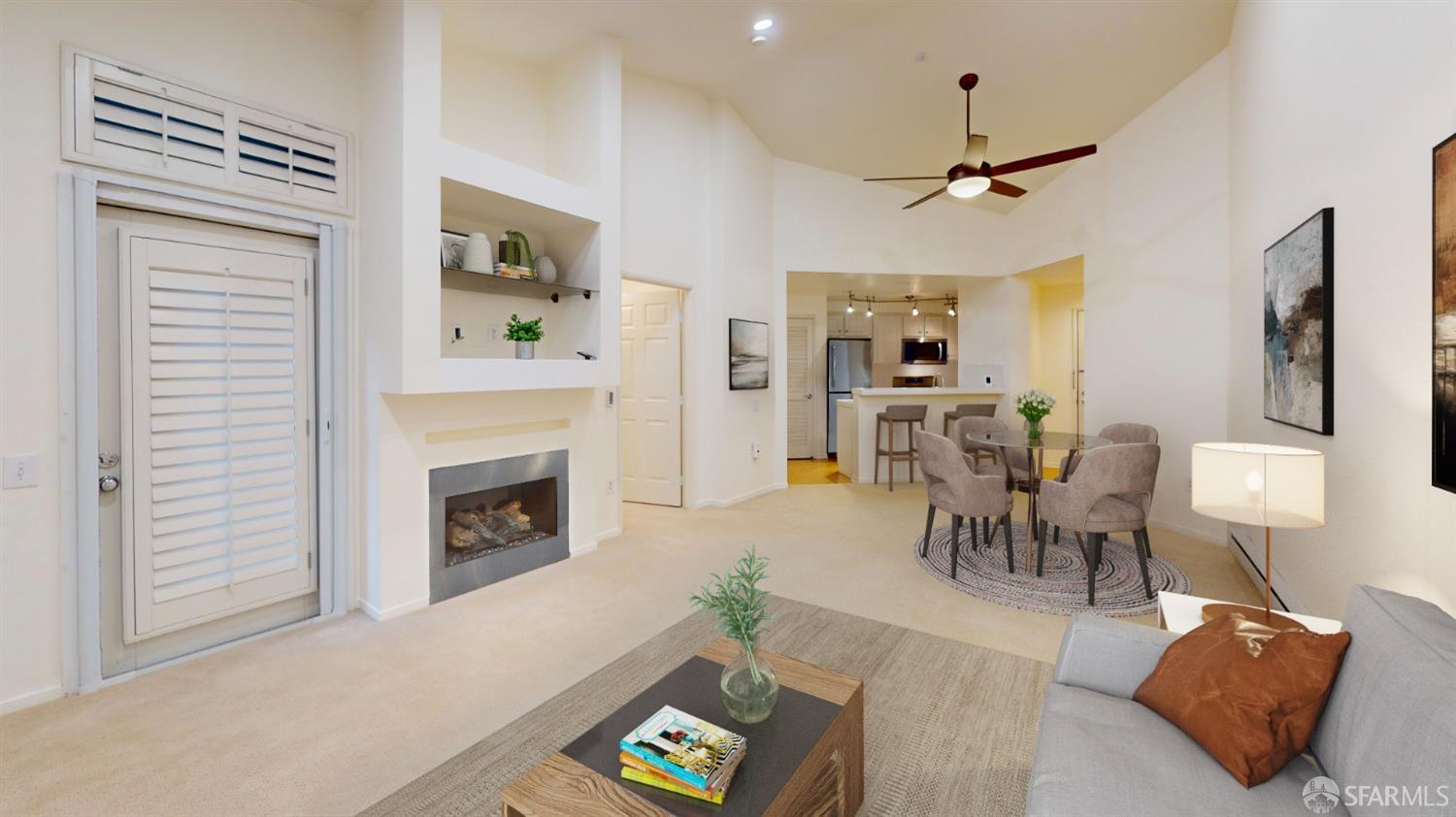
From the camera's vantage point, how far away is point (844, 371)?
29.8 ft

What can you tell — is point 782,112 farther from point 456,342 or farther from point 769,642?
point 769,642

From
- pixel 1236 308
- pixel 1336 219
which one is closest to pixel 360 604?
pixel 1336 219

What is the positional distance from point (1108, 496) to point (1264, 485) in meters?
1.53

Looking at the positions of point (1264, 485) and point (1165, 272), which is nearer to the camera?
point (1264, 485)

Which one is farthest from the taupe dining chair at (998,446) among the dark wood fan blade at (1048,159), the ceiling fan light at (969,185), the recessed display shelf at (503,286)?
the recessed display shelf at (503,286)

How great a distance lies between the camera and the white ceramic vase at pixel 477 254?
3.47m

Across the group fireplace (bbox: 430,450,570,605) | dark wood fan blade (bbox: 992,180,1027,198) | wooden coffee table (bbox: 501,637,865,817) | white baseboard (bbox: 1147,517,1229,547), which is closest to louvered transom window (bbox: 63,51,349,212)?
fireplace (bbox: 430,450,570,605)

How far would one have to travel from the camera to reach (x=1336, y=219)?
2.41 meters

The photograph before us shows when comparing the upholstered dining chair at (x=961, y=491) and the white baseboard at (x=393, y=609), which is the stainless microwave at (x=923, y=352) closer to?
the upholstered dining chair at (x=961, y=491)

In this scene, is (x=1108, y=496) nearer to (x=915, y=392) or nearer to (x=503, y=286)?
(x=915, y=392)

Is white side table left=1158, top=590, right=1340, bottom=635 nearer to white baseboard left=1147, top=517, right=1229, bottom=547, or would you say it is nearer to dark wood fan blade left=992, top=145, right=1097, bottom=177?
dark wood fan blade left=992, top=145, right=1097, bottom=177

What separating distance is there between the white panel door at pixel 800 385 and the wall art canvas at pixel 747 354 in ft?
8.29

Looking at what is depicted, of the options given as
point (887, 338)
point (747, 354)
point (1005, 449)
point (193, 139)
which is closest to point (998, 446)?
point (1005, 449)

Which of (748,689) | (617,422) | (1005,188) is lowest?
(748,689)
